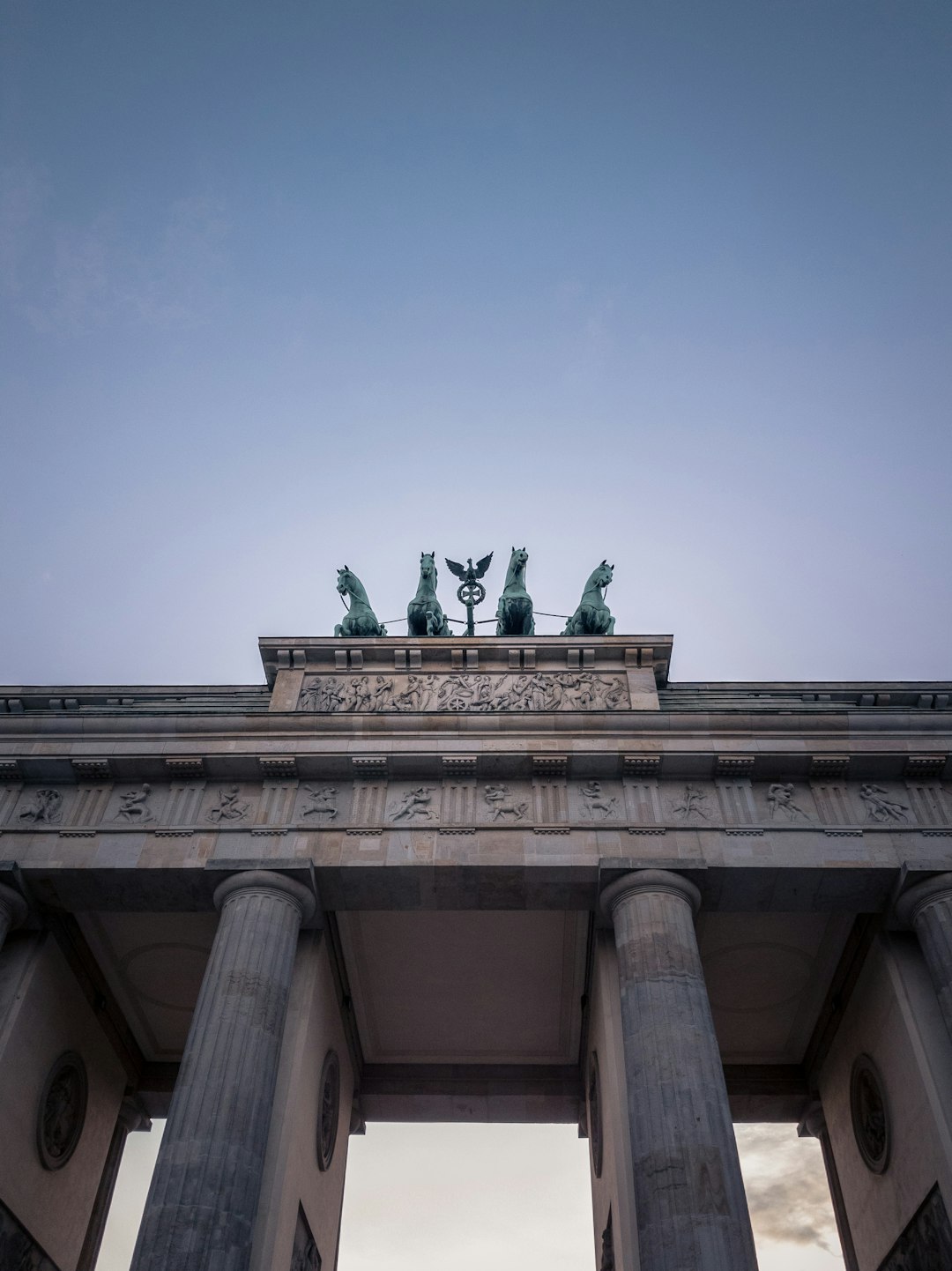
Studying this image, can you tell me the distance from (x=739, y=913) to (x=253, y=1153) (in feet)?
32.9

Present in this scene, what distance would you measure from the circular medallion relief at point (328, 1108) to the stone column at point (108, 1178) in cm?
519

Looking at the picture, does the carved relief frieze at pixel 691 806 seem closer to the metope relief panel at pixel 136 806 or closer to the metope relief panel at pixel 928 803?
the metope relief panel at pixel 928 803

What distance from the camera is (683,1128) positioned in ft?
44.8

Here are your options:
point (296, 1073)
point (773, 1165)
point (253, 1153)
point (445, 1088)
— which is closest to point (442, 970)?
point (445, 1088)

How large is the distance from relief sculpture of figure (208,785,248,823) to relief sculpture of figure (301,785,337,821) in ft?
3.83

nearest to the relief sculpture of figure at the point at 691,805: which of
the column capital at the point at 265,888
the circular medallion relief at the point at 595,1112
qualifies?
the circular medallion relief at the point at 595,1112

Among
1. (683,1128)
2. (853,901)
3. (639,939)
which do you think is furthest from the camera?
(853,901)

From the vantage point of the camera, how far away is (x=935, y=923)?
16.1 metres

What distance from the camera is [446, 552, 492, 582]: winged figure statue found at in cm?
2669

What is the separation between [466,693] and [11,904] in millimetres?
9330

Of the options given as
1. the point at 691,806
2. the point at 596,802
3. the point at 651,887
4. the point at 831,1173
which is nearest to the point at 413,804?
the point at 596,802

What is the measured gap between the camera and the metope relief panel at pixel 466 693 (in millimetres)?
20422

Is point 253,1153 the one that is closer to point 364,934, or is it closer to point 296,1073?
point 296,1073

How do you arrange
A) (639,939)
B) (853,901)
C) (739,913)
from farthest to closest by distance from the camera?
(739,913)
(853,901)
(639,939)
